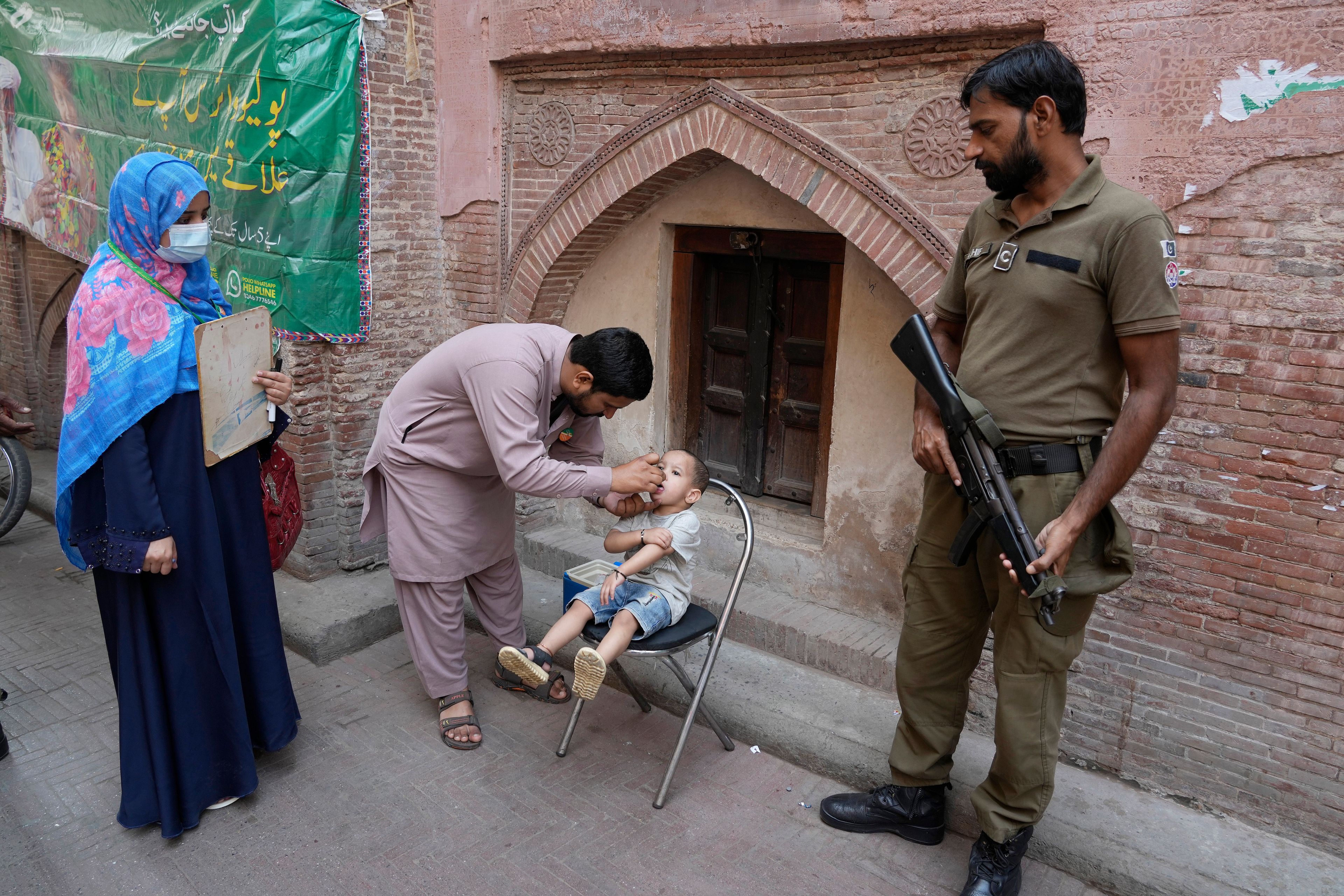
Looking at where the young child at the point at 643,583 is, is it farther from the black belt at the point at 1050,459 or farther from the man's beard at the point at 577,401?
the black belt at the point at 1050,459

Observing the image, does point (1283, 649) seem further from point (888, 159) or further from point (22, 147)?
point (22, 147)

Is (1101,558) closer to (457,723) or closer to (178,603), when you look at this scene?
(457,723)

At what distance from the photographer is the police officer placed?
250cm

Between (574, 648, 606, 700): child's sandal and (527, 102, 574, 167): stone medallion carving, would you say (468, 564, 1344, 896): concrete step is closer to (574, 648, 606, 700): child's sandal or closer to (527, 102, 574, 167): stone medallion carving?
(574, 648, 606, 700): child's sandal

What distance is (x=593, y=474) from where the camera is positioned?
344 centimetres

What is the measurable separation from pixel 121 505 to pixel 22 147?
613 cm

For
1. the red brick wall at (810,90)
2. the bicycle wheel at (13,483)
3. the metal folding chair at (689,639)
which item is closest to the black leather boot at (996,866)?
the metal folding chair at (689,639)

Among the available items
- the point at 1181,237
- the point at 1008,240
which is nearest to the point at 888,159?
the point at 1181,237

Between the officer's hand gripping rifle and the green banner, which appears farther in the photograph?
the green banner

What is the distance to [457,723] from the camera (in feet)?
13.1

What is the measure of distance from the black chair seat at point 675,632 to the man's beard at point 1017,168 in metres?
1.87

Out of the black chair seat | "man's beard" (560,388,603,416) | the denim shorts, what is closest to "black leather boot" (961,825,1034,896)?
the black chair seat

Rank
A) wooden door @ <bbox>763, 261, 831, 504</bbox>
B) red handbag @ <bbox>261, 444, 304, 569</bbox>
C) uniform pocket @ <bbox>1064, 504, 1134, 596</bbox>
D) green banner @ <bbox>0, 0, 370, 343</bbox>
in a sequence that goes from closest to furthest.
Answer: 1. uniform pocket @ <bbox>1064, 504, 1134, 596</bbox>
2. red handbag @ <bbox>261, 444, 304, 569</bbox>
3. green banner @ <bbox>0, 0, 370, 343</bbox>
4. wooden door @ <bbox>763, 261, 831, 504</bbox>

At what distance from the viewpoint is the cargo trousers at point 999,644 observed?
8.94 ft
